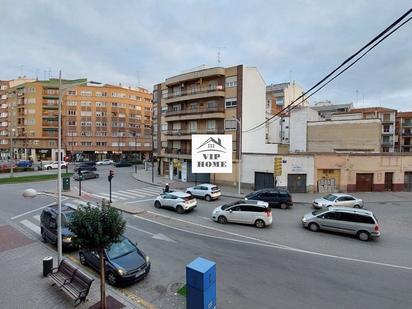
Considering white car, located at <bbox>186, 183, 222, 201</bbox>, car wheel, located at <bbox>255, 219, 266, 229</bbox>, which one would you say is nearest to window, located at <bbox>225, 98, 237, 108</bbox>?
white car, located at <bbox>186, 183, 222, 201</bbox>

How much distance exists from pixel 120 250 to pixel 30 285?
2897 mm

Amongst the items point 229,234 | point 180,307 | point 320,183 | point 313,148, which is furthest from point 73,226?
point 313,148

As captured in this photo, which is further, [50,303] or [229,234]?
[229,234]

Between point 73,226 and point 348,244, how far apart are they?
13023 millimetres

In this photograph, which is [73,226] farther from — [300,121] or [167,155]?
[300,121]

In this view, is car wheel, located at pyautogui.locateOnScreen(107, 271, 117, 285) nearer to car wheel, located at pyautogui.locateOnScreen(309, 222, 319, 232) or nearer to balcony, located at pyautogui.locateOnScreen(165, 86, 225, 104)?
car wheel, located at pyautogui.locateOnScreen(309, 222, 319, 232)

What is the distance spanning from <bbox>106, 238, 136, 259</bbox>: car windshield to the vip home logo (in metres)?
16.9

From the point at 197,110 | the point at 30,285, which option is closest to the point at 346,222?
the point at 30,285

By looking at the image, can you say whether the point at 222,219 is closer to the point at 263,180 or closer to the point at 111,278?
the point at 111,278

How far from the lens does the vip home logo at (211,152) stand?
1041 inches

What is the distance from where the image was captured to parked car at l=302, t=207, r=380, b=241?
1398cm

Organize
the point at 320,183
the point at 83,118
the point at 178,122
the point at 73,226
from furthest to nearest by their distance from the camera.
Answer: the point at 83,118
the point at 178,122
the point at 320,183
the point at 73,226

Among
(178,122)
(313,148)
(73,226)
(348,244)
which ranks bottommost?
(348,244)

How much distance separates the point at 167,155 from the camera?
40.3m
